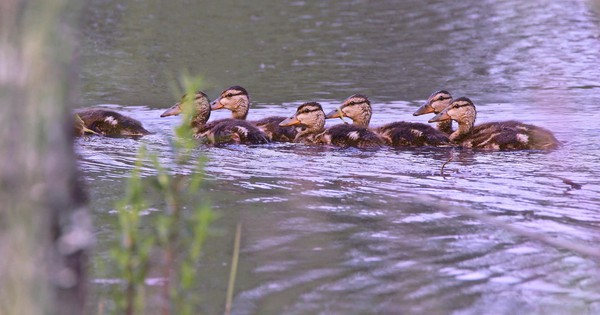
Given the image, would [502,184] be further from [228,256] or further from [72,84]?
[72,84]

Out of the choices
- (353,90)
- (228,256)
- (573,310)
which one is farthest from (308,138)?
(573,310)

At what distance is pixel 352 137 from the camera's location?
7344 millimetres

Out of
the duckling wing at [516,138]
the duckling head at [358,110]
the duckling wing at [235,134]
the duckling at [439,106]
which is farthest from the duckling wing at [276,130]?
the duckling wing at [516,138]

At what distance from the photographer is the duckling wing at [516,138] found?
274 inches

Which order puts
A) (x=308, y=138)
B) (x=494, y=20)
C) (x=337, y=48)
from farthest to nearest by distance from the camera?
(x=494, y=20)
(x=337, y=48)
(x=308, y=138)

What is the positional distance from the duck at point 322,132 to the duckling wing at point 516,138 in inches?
29.6

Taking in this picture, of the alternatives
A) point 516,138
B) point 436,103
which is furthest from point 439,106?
point 516,138

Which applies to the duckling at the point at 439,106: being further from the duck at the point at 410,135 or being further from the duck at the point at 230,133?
the duck at the point at 230,133

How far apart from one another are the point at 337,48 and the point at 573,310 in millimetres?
8494

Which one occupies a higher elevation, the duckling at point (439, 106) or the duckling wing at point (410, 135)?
the duckling at point (439, 106)

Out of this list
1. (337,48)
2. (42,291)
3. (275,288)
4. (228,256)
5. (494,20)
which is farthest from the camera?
(494,20)

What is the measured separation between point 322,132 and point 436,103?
3.73ft

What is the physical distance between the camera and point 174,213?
2648 millimetres

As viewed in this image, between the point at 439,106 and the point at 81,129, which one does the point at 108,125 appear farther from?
the point at 439,106
